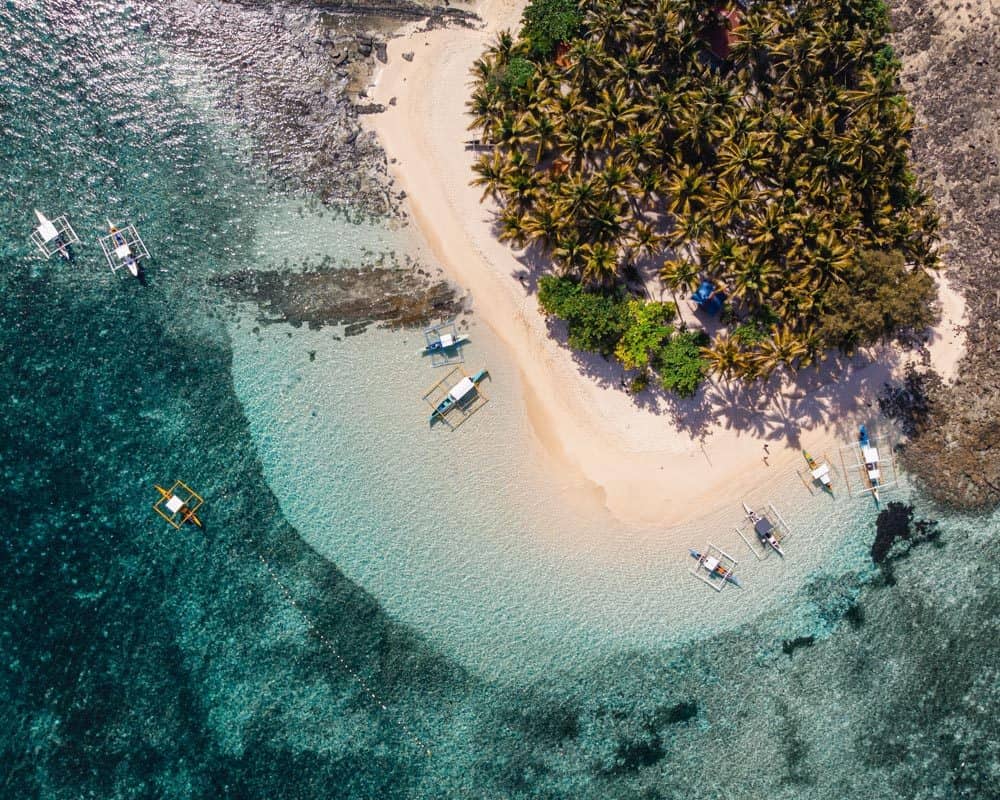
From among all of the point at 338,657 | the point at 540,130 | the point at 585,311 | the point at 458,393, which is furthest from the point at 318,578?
the point at 540,130

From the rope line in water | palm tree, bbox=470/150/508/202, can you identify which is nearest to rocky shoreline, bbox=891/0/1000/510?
palm tree, bbox=470/150/508/202

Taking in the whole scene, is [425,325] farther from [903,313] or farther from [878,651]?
[878,651]

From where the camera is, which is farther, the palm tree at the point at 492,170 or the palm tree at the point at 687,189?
the palm tree at the point at 492,170

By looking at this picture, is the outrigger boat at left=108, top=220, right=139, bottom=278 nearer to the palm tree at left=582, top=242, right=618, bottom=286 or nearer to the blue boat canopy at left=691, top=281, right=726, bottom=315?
the palm tree at left=582, top=242, right=618, bottom=286

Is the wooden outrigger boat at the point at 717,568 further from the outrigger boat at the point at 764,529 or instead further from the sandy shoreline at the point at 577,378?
the sandy shoreline at the point at 577,378

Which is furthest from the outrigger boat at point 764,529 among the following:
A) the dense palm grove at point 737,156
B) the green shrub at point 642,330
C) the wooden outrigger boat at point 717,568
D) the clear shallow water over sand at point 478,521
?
the green shrub at point 642,330

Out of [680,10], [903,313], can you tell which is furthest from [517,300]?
[903,313]
